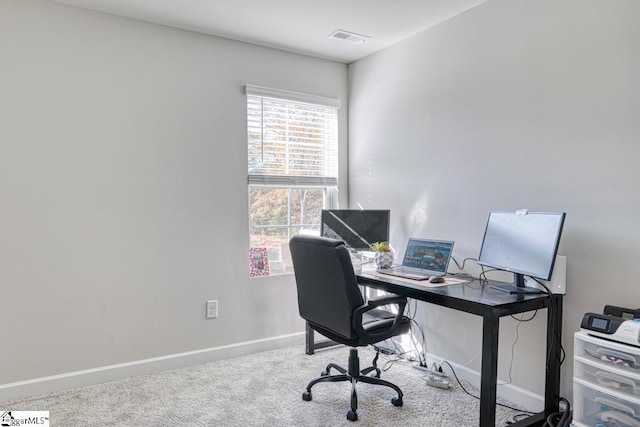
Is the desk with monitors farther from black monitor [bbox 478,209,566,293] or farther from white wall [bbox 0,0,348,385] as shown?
white wall [bbox 0,0,348,385]

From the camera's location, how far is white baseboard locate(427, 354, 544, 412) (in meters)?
2.34

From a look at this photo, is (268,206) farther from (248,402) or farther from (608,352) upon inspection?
(608,352)

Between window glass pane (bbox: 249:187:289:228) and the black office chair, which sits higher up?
window glass pane (bbox: 249:187:289:228)

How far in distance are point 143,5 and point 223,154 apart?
1087 mm

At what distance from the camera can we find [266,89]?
130 inches

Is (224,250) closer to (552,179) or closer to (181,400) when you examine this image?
(181,400)

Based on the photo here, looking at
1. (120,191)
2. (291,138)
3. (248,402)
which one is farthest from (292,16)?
(248,402)

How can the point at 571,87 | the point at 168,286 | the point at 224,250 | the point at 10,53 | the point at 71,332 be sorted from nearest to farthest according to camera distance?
the point at 571,87 → the point at 10,53 → the point at 71,332 → the point at 168,286 → the point at 224,250

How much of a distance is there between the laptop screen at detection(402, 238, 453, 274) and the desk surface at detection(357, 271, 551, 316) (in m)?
0.22

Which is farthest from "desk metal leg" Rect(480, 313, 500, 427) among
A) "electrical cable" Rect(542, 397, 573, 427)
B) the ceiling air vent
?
the ceiling air vent

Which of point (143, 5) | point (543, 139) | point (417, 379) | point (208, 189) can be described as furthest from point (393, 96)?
point (417, 379)

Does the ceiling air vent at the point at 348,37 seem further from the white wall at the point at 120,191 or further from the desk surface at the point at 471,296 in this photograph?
the desk surface at the point at 471,296

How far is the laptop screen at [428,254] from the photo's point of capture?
8.75 ft

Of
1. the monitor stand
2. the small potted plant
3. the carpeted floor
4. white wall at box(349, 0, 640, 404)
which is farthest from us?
the small potted plant
